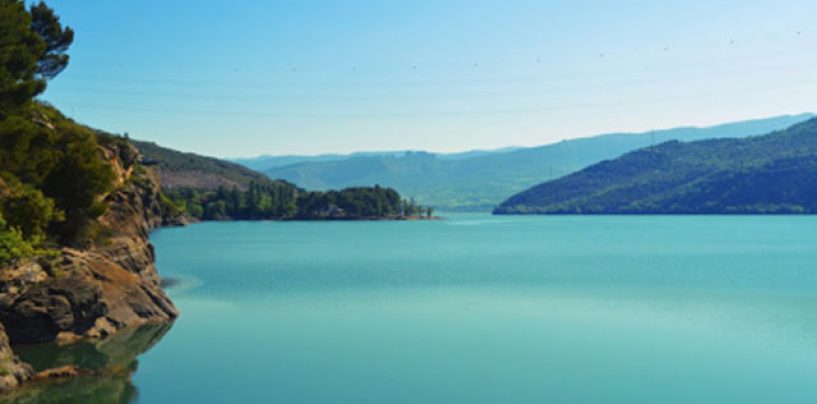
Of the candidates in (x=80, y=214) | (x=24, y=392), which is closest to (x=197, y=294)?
(x=80, y=214)

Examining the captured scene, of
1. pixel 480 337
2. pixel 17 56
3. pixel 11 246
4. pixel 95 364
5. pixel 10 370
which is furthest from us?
pixel 17 56

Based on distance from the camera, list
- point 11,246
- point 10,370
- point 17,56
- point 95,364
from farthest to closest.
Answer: point 17,56 < point 11,246 < point 95,364 < point 10,370

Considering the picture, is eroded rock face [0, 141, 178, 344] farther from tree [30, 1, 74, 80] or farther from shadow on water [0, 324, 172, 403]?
tree [30, 1, 74, 80]

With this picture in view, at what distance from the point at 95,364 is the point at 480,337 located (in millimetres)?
14620

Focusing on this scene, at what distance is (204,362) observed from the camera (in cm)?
2731

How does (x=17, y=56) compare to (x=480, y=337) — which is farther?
(x=17, y=56)

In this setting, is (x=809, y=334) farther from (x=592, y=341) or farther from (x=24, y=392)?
(x=24, y=392)

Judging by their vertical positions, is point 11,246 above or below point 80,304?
above

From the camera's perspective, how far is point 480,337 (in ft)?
103

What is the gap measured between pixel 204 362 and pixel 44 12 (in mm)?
27077

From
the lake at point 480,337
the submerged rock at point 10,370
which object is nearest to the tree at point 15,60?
the lake at point 480,337

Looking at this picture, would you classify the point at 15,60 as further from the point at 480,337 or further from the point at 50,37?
the point at 480,337

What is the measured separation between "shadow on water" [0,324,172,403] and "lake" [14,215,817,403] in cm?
14

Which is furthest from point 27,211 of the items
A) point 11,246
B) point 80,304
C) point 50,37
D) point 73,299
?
point 50,37
